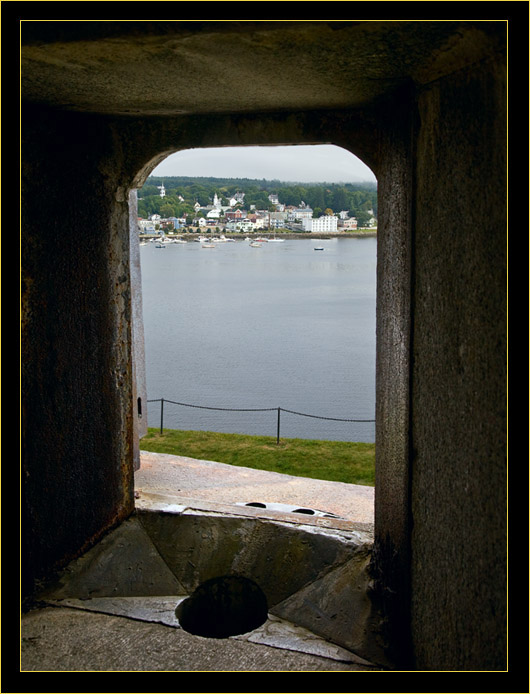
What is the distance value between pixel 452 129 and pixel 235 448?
23.5 ft

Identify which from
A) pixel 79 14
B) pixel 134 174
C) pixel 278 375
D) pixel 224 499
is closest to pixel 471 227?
pixel 79 14

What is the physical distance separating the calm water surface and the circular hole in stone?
33.0ft

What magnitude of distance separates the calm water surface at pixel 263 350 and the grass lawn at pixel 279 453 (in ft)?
14.5

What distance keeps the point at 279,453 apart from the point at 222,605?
196 inches

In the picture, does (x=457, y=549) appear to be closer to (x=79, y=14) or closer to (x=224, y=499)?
(x=79, y=14)

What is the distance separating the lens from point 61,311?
406cm

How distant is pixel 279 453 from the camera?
9.24 meters

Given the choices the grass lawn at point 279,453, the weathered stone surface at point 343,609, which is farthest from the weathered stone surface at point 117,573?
the grass lawn at point 279,453

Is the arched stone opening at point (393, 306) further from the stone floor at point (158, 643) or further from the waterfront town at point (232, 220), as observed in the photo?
the waterfront town at point (232, 220)

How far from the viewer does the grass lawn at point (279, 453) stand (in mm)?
8359

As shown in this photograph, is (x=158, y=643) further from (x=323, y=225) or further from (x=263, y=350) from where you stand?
(x=323, y=225)

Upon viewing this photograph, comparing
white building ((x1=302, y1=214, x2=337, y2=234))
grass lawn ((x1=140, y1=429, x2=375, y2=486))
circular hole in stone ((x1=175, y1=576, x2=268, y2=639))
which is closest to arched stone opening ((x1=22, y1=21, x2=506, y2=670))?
circular hole in stone ((x1=175, y1=576, x2=268, y2=639))

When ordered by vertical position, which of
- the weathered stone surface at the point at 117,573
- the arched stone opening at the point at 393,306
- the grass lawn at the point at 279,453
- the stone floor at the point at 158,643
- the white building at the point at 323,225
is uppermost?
the white building at the point at 323,225

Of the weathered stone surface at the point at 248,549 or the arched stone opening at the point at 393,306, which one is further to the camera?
the weathered stone surface at the point at 248,549
